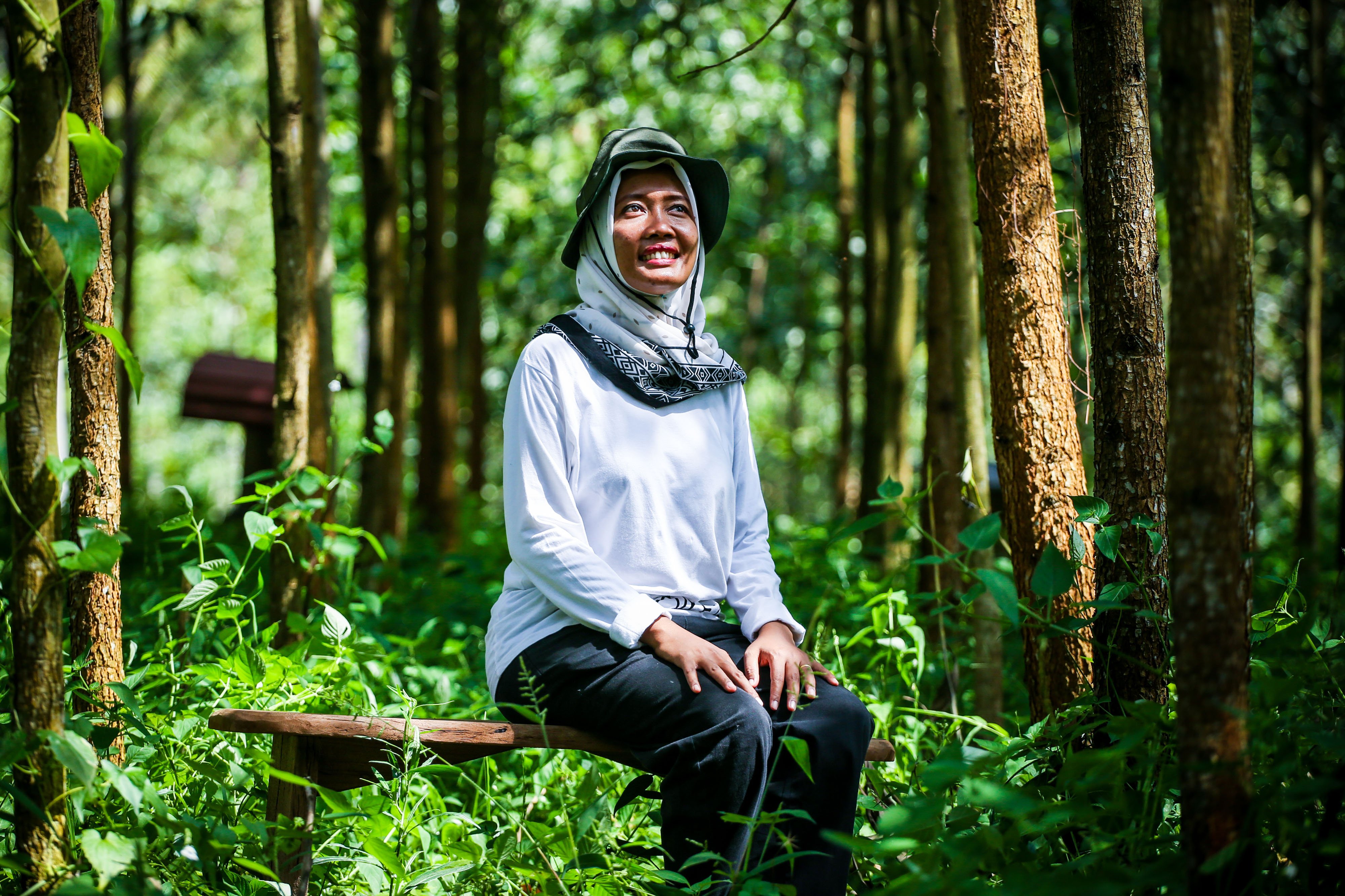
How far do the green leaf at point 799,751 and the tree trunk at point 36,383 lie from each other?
1192 mm

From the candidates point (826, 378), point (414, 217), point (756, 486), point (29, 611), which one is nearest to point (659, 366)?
point (756, 486)

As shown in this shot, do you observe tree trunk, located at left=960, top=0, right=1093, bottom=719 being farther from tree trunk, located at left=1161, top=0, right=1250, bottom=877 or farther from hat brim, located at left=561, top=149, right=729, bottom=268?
tree trunk, located at left=1161, top=0, right=1250, bottom=877

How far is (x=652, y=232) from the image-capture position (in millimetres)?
2406

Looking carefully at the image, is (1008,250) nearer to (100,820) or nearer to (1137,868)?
(1137,868)

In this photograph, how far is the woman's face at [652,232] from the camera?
240cm

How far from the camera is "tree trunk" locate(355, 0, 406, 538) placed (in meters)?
5.07

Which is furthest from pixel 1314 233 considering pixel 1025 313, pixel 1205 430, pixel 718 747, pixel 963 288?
pixel 718 747

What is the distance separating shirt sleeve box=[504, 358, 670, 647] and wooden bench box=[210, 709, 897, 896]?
9.5 inches

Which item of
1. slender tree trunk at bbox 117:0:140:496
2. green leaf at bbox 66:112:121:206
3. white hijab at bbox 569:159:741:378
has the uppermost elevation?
slender tree trunk at bbox 117:0:140:496

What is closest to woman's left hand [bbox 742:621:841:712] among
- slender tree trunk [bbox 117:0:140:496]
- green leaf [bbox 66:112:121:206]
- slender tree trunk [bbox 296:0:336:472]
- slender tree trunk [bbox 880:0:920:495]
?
green leaf [bbox 66:112:121:206]

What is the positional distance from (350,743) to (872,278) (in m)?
4.50

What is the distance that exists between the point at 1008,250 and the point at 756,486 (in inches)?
31.6

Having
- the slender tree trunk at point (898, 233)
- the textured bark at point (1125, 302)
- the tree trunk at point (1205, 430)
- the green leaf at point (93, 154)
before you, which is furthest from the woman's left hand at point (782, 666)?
the slender tree trunk at point (898, 233)

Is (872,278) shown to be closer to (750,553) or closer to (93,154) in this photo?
(750,553)
